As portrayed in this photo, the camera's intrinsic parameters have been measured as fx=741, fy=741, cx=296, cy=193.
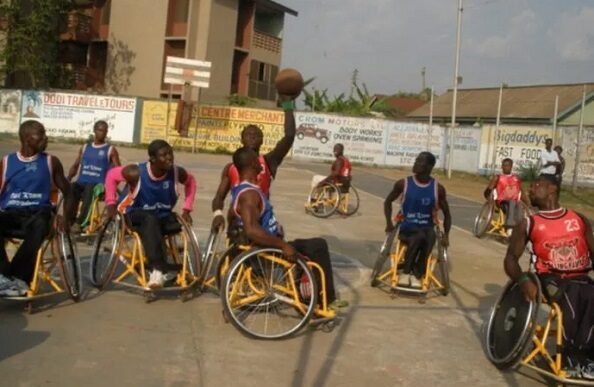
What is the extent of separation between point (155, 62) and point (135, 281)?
33.6 m

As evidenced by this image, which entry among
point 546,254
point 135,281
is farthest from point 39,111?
point 546,254

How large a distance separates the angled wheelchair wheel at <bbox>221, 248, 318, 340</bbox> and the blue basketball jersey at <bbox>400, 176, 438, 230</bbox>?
2041 millimetres

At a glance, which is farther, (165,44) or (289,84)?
(165,44)

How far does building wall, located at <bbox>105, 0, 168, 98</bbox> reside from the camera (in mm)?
39031

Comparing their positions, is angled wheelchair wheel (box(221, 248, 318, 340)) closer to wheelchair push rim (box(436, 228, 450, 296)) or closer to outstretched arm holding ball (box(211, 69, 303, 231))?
outstretched arm holding ball (box(211, 69, 303, 231))

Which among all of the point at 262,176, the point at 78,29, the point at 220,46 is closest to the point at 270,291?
the point at 262,176

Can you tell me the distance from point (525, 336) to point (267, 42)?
39.1m

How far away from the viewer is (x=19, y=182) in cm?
595

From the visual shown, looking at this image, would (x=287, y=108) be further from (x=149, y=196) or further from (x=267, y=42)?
(x=267, y=42)

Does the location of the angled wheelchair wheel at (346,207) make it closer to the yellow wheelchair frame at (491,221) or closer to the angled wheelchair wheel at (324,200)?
the angled wheelchair wheel at (324,200)

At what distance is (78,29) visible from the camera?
41.0m

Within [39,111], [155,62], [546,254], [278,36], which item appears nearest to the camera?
[546,254]

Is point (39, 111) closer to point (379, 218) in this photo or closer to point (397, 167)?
point (397, 167)

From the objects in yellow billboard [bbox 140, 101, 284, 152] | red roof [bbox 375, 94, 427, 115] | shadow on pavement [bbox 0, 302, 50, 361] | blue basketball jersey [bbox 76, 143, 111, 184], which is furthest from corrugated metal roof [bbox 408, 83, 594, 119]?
shadow on pavement [bbox 0, 302, 50, 361]
